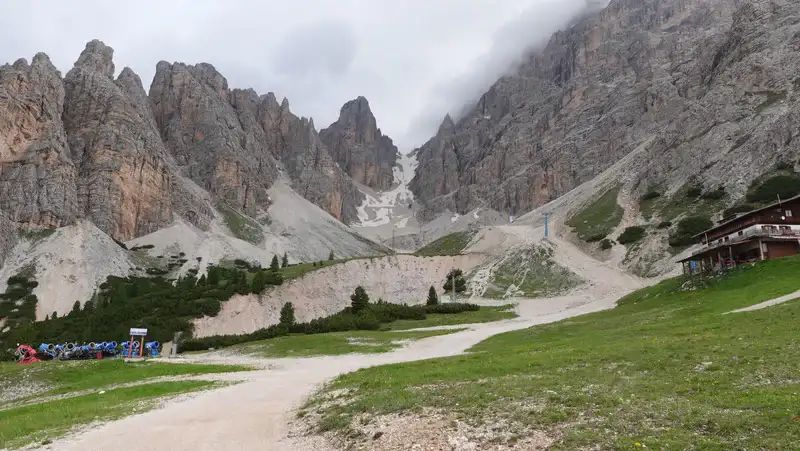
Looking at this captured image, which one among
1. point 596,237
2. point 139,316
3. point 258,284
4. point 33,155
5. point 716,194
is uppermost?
point 33,155

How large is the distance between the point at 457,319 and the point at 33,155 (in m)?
147

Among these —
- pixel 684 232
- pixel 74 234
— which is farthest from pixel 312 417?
pixel 74 234

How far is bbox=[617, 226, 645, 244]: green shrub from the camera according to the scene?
4257 inches

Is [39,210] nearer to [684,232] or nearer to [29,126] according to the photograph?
[29,126]

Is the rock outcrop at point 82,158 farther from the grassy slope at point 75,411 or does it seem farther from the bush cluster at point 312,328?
the grassy slope at point 75,411

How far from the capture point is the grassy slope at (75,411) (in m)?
16.6

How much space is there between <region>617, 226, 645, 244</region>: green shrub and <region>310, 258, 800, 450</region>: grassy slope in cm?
8629

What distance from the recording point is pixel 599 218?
417ft

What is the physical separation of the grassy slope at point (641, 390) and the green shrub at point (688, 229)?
7269 centimetres

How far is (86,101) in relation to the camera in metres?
178

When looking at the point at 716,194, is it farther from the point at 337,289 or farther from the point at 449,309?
the point at 337,289

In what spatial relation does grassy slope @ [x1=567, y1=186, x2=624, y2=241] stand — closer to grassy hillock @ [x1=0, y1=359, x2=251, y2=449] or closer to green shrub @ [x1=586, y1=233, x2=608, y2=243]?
green shrub @ [x1=586, y1=233, x2=608, y2=243]

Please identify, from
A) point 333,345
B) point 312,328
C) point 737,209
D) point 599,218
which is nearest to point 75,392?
point 333,345

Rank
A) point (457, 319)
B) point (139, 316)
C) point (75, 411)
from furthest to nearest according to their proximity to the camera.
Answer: point (139, 316)
point (457, 319)
point (75, 411)
